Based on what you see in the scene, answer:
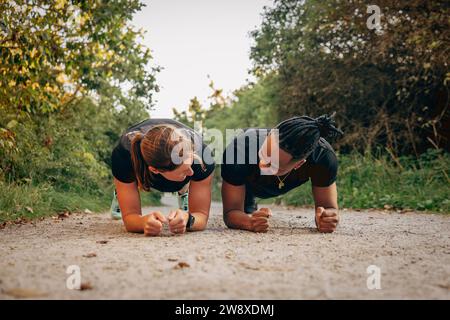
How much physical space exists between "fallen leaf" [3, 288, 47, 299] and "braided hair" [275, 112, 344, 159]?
194 cm

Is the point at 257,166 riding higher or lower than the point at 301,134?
lower

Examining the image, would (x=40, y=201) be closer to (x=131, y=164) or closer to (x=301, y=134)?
(x=131, y=164)

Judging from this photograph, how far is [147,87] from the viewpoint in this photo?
10992 millimetres

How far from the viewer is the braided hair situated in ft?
10.2

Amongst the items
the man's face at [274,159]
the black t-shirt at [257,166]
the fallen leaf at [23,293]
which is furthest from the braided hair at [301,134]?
the fallen leaf at [23,293]

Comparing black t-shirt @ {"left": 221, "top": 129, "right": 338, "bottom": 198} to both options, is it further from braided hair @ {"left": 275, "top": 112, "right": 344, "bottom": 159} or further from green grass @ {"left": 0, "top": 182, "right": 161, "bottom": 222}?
green grass @ {"left": 0, "top": 182, "right": 161, "bottom": 222}

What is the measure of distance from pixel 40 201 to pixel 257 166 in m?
3.14

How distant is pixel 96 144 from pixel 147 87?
2.44 meters

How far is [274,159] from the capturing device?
3.21 m

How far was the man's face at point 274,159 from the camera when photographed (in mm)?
3162

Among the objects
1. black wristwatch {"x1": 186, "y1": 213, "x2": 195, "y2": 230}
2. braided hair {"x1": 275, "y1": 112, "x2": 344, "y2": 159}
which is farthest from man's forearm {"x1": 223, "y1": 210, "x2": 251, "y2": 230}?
braided hair {"x1": 275, "y1": 112, "x2": 344, "y2": 159}

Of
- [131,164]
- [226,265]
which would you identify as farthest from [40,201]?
[226,265]
